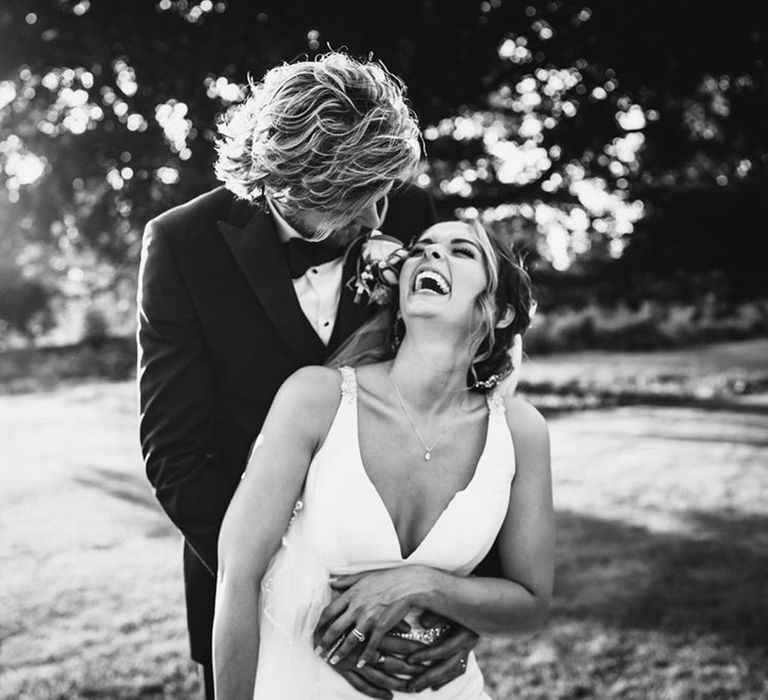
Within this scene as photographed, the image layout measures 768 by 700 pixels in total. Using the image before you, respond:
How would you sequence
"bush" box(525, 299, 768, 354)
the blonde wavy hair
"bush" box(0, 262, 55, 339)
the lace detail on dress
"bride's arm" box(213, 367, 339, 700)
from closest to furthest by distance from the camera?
"bride's arm" box(213, 367, 339, 700), the blonde wavy hair, the lace detail on dress, "bush" box(525, 299, 768, 354), "bush" box(0, 262, 55, 339)

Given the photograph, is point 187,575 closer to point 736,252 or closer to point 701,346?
point 736,252

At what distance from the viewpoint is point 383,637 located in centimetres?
234

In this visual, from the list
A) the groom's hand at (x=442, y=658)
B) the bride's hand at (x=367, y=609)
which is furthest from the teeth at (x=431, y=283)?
the groom's hand at (x=442, y=658)

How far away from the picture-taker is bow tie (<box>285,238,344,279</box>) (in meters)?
2.75

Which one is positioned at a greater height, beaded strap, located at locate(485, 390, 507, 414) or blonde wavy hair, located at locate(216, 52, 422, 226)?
blonde wavy hair, located at locate(216, 52, 422, 226)

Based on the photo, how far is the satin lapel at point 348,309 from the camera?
278 cm

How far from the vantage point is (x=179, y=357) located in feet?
8.66

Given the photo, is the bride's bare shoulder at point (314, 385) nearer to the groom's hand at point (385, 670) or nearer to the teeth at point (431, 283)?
the teeth at point (431, 283)

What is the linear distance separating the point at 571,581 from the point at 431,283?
15.3ft

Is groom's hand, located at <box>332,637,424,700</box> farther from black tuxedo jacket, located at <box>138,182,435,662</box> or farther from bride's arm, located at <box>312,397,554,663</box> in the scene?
black tuxedo jacket, located at <box>138,182,435,662</box>

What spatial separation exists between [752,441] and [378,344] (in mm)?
11180

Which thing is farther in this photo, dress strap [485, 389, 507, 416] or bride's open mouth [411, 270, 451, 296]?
dress strap [485, 389, 507, 416]

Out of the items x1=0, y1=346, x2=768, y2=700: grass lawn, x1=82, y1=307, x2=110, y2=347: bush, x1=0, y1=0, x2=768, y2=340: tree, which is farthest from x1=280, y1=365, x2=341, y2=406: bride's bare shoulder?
x1=82, y1=307, x2=110, y2=347: bush

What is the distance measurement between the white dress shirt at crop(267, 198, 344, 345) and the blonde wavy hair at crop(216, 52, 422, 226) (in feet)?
0.89
